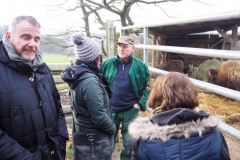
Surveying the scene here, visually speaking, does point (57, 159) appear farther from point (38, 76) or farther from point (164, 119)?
point (164, 119)

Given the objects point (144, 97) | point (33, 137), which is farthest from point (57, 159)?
point (144, 97)

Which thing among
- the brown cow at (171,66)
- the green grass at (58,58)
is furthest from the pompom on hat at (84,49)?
the green grass at (58,58)

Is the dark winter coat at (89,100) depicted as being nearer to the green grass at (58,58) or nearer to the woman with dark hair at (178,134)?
the woman with dark hair at (178,134)

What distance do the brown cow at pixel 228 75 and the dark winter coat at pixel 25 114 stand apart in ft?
19.6

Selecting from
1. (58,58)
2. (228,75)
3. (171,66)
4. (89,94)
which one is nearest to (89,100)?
(89,94)

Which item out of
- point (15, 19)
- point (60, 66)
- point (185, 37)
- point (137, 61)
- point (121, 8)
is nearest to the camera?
point (15, 19)

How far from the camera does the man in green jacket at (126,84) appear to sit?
275cm

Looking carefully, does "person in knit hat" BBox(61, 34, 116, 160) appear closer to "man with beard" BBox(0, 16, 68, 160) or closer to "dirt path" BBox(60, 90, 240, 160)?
"man with beard" BBox(0, 16, 68, 160)

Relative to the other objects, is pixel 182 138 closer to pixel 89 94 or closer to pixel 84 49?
pixel 89 94

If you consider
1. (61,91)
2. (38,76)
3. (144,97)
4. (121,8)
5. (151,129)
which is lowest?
(61,91)

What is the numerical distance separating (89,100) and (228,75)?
574 centimetres

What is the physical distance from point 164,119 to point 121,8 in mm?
7855

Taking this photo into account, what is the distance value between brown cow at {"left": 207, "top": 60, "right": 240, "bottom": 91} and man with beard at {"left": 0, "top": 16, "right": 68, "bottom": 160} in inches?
235

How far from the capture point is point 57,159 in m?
1.74
